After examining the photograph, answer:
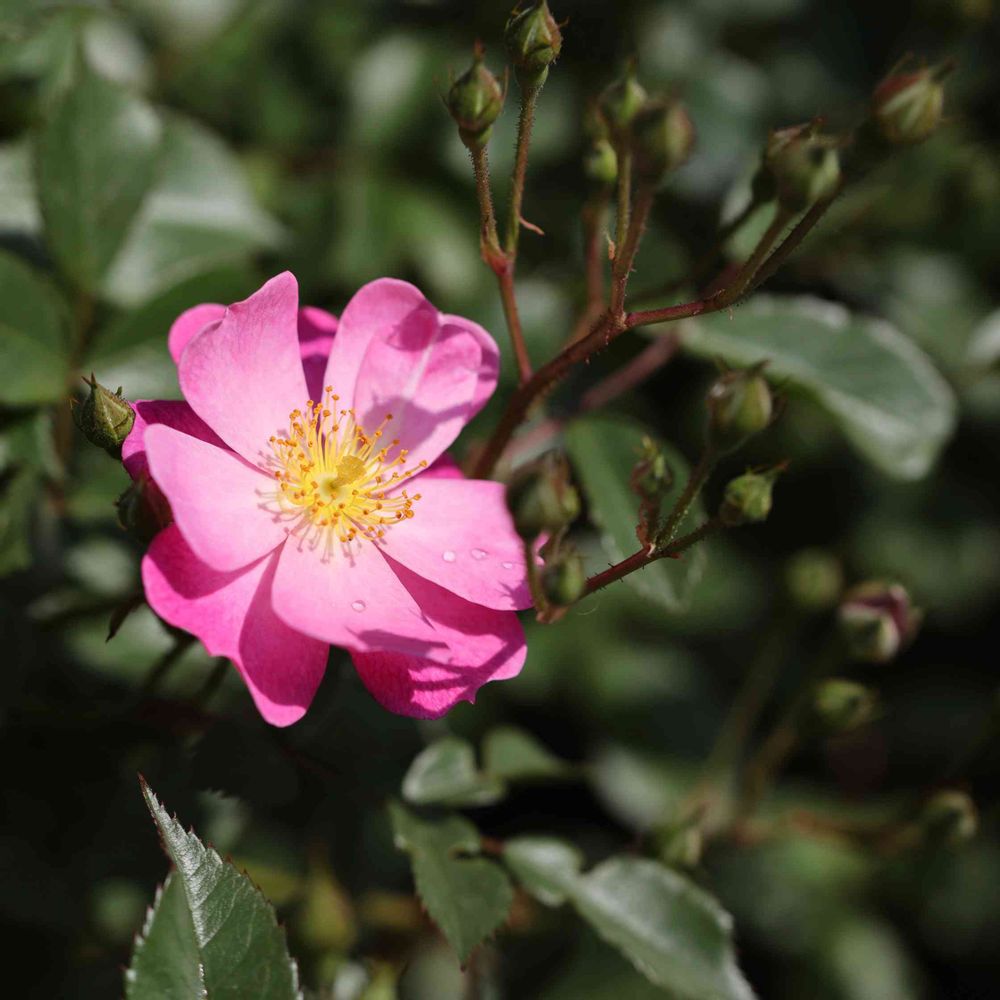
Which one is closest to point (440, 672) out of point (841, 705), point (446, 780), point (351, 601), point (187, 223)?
point (351, 601)

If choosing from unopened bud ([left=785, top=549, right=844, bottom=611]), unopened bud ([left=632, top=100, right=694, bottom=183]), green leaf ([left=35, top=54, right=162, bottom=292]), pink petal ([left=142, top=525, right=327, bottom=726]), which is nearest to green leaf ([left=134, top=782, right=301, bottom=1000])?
pink petal ([left=142, top=525, right=327, bottom=726])

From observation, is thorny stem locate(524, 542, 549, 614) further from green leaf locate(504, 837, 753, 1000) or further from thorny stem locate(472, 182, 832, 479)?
green leaf locate(504, 837, 753, 1000)

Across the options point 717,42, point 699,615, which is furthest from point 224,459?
point 717,42

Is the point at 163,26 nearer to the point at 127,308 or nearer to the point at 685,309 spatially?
the point at 127,308

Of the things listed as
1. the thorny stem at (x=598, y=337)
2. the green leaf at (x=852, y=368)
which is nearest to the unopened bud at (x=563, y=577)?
the thorny stem at (x=598, y=337)

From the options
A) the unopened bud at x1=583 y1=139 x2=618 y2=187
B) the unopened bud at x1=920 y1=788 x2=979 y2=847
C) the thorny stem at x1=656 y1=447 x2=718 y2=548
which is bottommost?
the unopened bud at x1=920 y1=788 x2=979 y2=847

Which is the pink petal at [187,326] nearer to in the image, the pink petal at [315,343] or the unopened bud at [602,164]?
the pink petal at [315,343]
